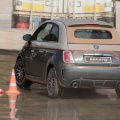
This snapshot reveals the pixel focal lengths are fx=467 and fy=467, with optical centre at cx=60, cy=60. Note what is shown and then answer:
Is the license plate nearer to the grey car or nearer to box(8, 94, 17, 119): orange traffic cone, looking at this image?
the grey car

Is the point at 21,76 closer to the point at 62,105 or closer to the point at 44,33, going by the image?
the point at 44,33

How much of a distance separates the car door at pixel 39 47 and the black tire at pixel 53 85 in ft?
1.66

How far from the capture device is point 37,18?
22578 millimetres

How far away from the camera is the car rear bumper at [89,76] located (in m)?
9.38

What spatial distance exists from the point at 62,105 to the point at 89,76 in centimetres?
84

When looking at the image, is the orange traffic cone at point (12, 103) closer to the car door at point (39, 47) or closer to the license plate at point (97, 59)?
the car door at point (39, 47)

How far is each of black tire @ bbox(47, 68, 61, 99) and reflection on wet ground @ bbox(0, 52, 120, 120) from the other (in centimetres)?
13

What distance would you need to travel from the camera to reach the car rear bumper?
30.8 feet

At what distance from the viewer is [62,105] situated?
9.12m

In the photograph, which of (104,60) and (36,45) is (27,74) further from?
(104,60)

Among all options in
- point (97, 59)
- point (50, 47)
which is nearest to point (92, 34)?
point (97, 59)

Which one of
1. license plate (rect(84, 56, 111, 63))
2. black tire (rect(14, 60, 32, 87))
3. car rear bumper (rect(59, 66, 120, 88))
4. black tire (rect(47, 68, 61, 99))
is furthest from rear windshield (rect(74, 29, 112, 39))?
black tire (rect(14, 60, 32, 87))

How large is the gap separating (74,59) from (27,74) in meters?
2.01

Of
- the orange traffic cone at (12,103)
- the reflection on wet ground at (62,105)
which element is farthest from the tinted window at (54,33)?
the orange traffic cone at (12,103)
